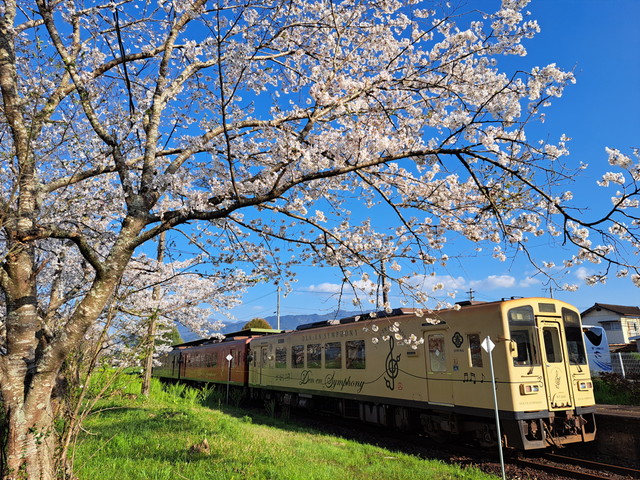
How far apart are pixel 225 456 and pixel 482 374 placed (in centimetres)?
471

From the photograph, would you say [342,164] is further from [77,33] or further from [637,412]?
[637,412]

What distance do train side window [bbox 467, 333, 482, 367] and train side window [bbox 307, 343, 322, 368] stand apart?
5.27 metres

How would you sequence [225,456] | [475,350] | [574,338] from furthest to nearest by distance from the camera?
[574,338], [475,350], [225,456]

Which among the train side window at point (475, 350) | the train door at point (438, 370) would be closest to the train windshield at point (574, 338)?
the train side window at point (475, 350)

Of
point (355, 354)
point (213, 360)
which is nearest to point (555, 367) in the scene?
point (355, 354)

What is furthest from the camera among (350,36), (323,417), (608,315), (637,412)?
(608,315)

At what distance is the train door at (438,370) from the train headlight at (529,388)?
1347mm

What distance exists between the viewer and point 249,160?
22.5 ft

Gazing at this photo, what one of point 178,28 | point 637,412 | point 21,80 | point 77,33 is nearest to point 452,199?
point 178,28

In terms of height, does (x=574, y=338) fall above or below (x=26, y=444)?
above

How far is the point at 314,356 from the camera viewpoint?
43.8 ft

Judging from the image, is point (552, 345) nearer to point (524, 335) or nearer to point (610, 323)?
point (524, 335)

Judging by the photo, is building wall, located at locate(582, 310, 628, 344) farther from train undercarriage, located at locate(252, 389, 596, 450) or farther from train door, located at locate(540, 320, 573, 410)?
train door, located at locate(540, 320, 573, 410)

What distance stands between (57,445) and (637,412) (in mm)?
11778
